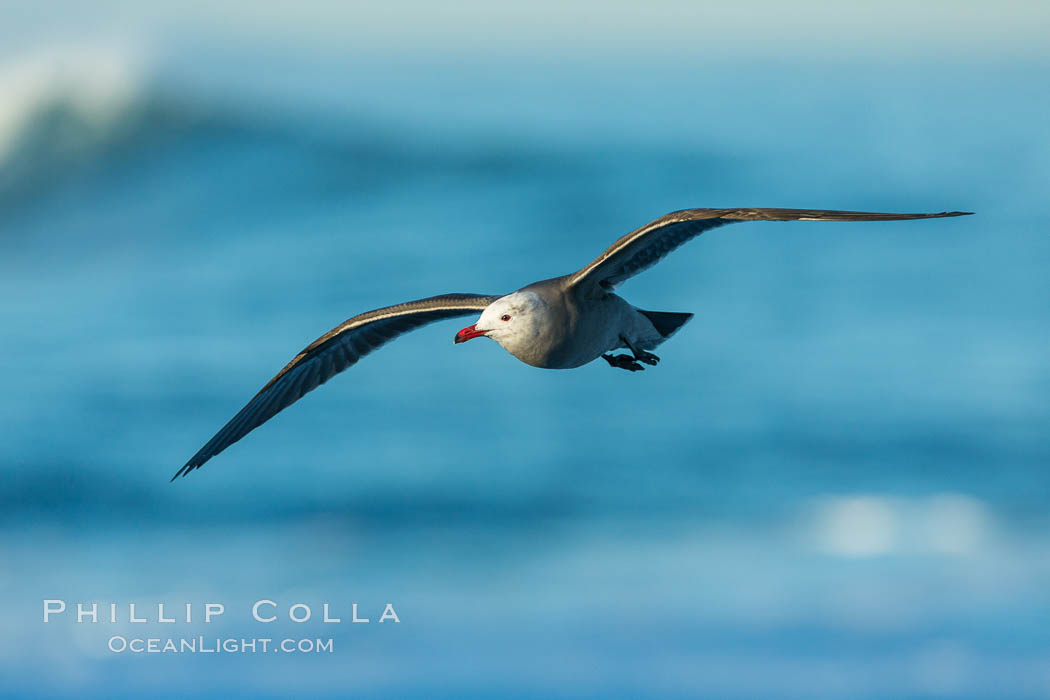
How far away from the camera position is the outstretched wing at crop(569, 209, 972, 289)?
37.2 ft

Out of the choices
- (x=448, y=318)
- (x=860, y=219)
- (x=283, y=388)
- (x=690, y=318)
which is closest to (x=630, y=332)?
(x=690, y=318)

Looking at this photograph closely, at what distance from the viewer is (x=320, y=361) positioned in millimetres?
15469

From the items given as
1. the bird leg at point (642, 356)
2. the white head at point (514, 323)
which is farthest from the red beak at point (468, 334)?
the bird leg at point (642, 356)

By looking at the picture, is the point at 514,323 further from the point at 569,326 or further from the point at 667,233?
the point at 667,233

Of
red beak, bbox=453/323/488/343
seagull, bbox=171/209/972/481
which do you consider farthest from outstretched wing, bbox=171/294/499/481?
red beak, bbox=453/323/488/343

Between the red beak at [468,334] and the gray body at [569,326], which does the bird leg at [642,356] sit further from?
the red beak at [468,334]

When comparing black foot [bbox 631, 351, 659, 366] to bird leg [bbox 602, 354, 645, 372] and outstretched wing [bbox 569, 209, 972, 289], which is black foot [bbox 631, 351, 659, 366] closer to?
bird leg [bbox 602, 354, 645, 372]

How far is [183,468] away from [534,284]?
468 centimetres

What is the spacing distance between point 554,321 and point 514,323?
0.41m

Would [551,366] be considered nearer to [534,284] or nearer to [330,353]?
[534,284]

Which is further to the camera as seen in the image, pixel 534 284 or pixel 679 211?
pixel 534 284

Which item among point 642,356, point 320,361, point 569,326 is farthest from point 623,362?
point 320,361

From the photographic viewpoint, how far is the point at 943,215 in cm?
1079

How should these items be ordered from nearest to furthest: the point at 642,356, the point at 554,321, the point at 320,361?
the point at 554,321 → the point at 642,356 → the point at 320,361
